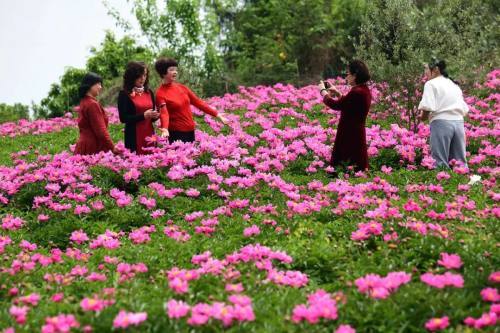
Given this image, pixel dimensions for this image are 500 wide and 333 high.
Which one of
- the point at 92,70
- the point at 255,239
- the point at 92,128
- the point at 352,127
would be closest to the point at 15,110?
the point at 92,70

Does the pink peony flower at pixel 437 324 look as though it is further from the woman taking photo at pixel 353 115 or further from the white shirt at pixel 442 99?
the white shirt at pixel 442 99

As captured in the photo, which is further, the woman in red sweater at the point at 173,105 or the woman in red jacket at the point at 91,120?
the woman in red sweater at the point at 173,105

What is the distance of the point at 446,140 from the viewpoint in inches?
371

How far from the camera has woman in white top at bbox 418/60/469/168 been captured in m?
9.19

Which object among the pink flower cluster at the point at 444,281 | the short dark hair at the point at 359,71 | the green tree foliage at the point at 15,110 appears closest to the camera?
the pink flower cluster at the point at 444,281

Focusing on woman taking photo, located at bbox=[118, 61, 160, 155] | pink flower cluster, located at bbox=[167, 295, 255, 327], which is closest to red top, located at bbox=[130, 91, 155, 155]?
woman taking photo, located at bbox=[118, 61, 160, 155]

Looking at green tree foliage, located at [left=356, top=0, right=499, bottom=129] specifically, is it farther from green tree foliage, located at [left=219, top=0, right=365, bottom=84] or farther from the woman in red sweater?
green tree foliage, located at [left=219, top=0, right=365, bottom=84]

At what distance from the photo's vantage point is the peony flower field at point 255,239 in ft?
14.7

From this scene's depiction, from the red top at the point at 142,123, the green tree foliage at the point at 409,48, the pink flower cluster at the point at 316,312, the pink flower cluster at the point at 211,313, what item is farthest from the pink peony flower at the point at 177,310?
the green tree foliage at the point at 409,48

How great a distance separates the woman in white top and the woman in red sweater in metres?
3.47

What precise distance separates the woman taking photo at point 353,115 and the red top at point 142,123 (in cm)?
276

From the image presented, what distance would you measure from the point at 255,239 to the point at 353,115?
3385mm

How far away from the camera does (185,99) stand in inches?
385

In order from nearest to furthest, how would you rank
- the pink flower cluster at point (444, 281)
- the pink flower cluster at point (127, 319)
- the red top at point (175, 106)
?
the pink flower cluster at point (127, 319)
the pink flower cluster at point (444, 281)
the red top at point (175, 106)
